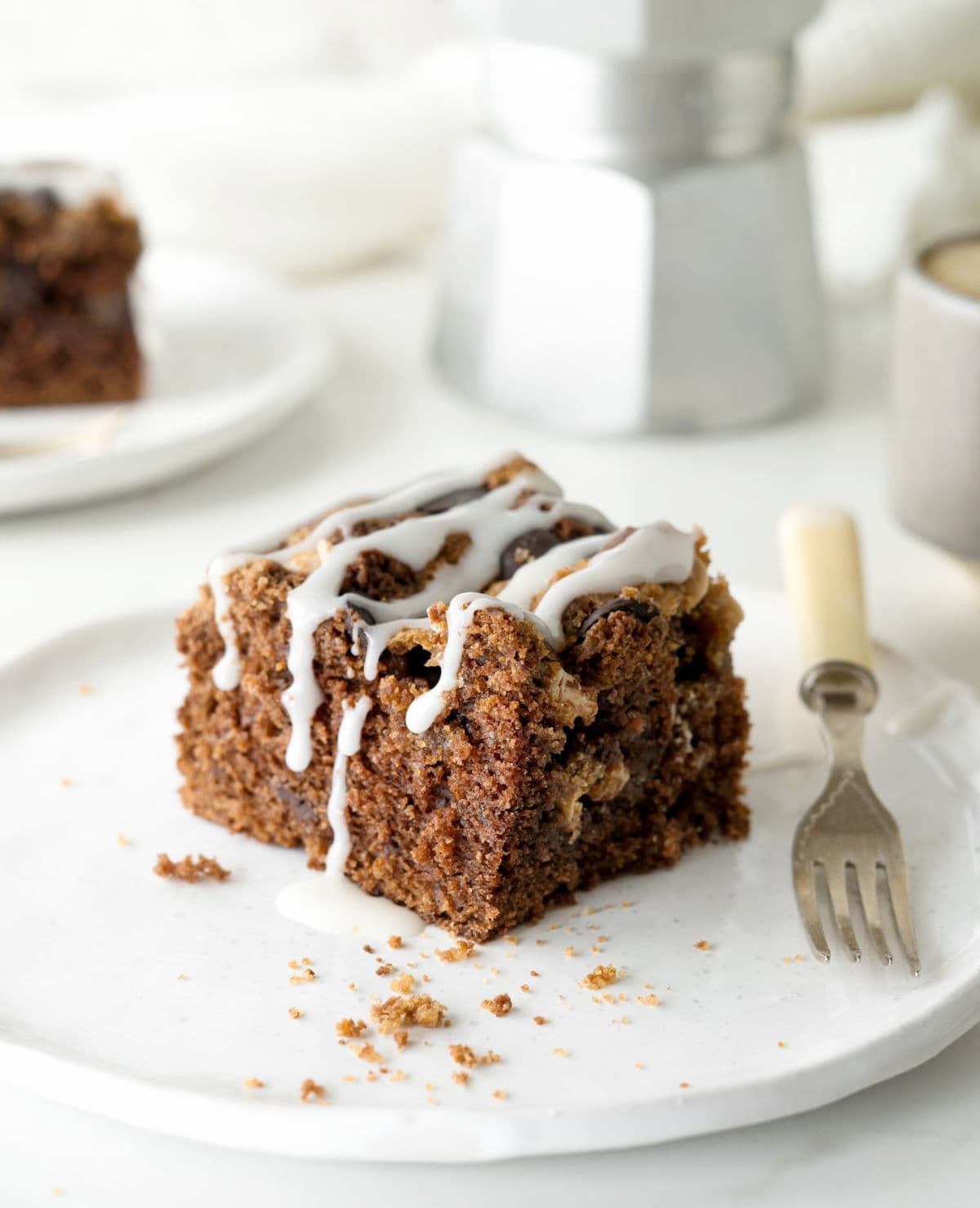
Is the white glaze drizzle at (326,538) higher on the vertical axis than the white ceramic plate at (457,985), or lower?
higher

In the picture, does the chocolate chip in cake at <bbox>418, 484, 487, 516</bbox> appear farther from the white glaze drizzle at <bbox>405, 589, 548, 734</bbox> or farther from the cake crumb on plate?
the cake crumb on plate

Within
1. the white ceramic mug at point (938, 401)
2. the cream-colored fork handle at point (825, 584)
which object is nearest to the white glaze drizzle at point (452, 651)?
the cream-colored fork handle at point (825, 584)

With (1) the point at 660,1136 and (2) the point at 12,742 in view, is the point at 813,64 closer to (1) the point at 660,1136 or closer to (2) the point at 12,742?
(2) the point at 12,742

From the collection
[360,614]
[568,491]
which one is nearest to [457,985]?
[360,614]

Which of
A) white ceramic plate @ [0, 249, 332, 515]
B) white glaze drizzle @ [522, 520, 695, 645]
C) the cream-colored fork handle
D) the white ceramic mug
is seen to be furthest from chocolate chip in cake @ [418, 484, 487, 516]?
white ceramic plate @ [0, 249, 332, 515]

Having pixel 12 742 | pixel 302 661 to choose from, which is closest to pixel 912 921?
pixel 302 661

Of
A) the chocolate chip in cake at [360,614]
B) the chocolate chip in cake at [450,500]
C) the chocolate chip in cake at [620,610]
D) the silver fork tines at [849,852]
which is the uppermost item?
the chocolate chip in cake at [620,610]

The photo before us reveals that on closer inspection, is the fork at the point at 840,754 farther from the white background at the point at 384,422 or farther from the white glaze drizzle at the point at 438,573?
the white glaze drizzle at the point at 438,573

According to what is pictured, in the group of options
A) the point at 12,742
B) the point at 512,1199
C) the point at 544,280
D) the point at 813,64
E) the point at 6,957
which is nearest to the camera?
the point at 512,1199
